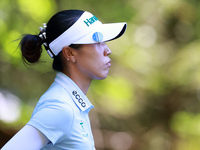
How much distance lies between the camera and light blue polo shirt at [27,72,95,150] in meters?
1.41

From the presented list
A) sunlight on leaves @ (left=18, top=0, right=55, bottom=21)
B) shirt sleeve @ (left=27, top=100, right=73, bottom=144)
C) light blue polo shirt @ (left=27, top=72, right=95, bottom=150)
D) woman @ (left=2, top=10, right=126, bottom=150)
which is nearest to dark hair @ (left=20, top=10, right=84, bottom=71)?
woman @ (left=2, top=10, right=126, bottom=150)

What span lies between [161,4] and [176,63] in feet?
2.75

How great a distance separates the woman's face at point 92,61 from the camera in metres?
1.72

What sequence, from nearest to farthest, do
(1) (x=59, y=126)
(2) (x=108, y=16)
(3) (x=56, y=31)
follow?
(1) (x=59, y=126)
(3) (x=56, y=31)
(2) (x=108, y=16)

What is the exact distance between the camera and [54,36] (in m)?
1.75

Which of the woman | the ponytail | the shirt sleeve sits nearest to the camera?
the shirt sleeve

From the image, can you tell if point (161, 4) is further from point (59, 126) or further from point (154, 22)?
point (59, 126)

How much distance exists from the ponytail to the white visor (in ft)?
0.30

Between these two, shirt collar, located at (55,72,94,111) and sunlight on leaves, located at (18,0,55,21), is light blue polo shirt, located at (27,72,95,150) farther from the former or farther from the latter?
sunlight on leaves, located at (18,0,55,21)

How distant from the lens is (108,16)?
4.60 metres

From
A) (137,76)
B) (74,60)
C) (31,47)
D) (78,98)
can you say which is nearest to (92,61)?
(74,60)

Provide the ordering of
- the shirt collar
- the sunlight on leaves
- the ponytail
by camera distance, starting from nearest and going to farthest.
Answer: the shirt collar, the ponytail, the sunlight on leaves

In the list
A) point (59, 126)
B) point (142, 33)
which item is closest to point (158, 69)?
point (142, 33)

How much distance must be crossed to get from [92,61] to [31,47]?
33cm
